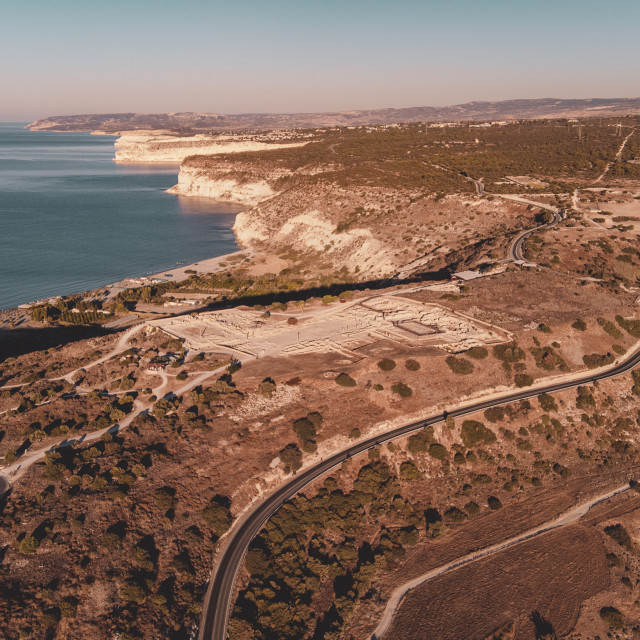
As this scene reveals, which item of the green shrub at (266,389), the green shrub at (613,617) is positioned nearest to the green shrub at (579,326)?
the green shrub at (613,617)

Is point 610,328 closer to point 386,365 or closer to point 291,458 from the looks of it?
point 386,365

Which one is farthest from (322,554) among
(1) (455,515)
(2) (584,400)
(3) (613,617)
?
(2) (584,400)

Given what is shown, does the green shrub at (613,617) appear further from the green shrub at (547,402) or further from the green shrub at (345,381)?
the green shrub at (345,381)

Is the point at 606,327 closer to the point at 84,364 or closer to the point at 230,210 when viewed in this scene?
the point at 84,364

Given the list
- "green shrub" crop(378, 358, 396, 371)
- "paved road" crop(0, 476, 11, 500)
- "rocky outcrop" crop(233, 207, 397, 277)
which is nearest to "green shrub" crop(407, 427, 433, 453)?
"green shrub" crop(378, 358, 396, 371)

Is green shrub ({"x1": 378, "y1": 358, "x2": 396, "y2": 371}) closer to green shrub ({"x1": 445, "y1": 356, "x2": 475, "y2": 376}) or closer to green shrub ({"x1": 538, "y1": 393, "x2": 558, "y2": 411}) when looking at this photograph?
green shrub ({"x1": 445, "y1": 356, "x2": 475, "y2": 376})
